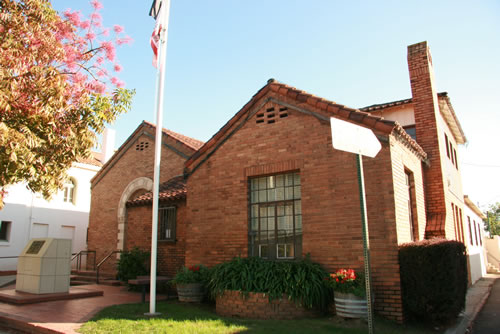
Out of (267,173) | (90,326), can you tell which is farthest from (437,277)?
(90,326)

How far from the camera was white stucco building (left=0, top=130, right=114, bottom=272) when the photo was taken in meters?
20.1

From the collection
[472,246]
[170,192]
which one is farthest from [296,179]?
[472,246]

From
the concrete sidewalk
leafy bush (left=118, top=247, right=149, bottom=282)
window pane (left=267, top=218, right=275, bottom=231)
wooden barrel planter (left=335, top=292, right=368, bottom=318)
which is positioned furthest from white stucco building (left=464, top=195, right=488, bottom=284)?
leafy bush (left=118, top=247, right=149, bottom=282)

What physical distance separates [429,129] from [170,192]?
8.83m

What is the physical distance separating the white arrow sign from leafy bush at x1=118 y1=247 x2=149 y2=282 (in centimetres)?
1051

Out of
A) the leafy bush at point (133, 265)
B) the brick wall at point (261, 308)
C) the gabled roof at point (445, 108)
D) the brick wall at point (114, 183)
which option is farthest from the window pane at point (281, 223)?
the brick wall at point (114, 183)

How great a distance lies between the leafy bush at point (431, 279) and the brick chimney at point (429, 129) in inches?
127

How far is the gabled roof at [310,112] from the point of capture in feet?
28.3

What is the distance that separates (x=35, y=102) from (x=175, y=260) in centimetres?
703

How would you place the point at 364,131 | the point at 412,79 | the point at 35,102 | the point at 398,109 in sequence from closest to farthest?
the point at 364,131 < the point at 35,102 < the point at 412,79 < the point at 398,109

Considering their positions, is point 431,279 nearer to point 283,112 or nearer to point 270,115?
point 283,112

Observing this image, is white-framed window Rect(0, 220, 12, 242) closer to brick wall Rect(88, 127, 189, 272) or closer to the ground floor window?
brick wall Rect(88, 127, 189, 272)

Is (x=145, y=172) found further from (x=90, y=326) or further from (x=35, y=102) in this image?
(x=90, y=326)

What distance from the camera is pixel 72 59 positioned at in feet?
31.9
